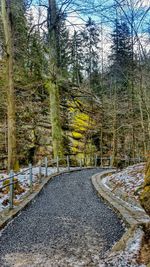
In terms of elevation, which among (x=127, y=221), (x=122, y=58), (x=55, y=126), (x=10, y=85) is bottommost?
(x=127, y=221)

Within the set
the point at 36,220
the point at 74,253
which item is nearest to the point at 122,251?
the point at 74,253

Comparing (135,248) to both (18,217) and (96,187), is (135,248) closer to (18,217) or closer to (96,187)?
(18,217)

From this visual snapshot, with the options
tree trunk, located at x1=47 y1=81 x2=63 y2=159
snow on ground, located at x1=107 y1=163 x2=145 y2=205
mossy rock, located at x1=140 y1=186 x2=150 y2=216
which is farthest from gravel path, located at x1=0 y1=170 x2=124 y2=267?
tree trunk, located at x1=47 y1=81 x2=63 y2=159

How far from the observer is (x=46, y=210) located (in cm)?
725

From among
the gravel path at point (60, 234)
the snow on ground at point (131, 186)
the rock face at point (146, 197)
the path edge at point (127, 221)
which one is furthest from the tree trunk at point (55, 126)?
the rock face at point (146, 197)

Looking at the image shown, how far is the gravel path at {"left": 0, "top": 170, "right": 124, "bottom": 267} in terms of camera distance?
13.6 ft

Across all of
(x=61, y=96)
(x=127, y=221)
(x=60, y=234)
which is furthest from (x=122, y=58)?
(x=60, y=234)

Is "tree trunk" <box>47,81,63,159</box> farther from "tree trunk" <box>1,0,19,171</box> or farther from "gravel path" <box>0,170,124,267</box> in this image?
"gravel path" <box>0,170,124,267</box>

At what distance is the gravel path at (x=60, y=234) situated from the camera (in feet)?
13.6

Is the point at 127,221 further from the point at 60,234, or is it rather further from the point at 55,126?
Result: the point at 55,126

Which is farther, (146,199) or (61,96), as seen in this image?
(61,96)

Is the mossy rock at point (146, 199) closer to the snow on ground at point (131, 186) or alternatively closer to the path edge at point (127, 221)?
the path edge at point (127, 221)

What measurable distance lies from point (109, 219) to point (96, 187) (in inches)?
156

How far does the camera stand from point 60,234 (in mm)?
5281
